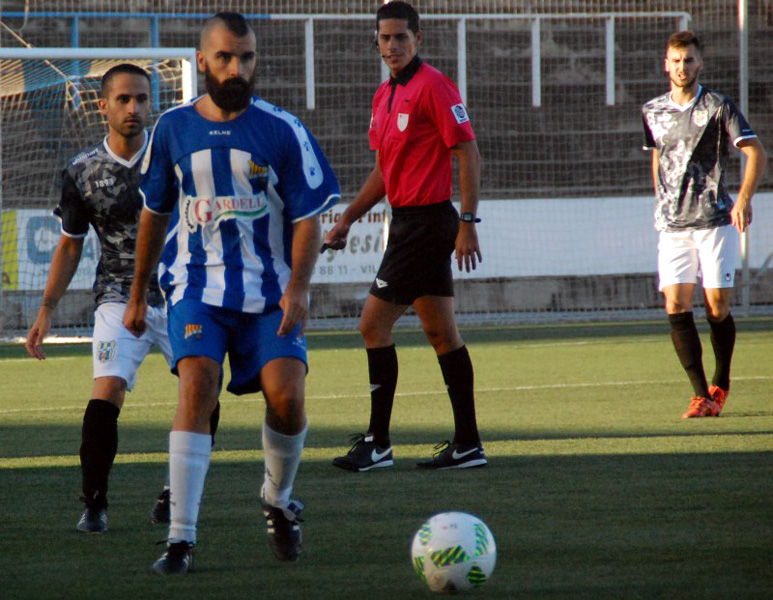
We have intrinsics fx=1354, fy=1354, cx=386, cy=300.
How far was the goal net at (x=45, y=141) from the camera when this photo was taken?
1342 cm

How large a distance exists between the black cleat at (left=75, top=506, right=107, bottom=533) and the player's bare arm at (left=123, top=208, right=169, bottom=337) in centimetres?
74

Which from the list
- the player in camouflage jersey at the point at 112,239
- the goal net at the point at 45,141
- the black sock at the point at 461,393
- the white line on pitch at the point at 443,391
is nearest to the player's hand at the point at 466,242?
the black sock at the point at 461,393

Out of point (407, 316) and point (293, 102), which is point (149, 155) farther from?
point (293, 102)

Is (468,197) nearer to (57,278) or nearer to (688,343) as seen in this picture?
(57,278)

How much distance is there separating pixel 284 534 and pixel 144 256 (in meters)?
0.91

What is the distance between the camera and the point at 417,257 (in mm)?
5820

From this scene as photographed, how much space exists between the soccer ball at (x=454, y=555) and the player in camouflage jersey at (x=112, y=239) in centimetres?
150

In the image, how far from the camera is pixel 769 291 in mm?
17484

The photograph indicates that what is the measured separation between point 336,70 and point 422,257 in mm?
13833

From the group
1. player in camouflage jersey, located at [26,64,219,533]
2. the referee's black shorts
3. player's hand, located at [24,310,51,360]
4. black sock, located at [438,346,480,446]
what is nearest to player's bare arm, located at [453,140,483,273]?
the referee's black shorts

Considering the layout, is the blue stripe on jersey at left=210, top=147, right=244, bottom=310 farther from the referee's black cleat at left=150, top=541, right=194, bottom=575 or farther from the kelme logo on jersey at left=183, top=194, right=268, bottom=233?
the referee's black cleat at left=150, top=541, right=194, bottom=575

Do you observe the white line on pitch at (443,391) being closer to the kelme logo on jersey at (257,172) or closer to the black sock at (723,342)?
the black sock at (723,342)

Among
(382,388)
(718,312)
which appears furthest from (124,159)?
(718,312)

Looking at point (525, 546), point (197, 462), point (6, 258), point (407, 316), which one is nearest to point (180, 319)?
point (197, 462)
